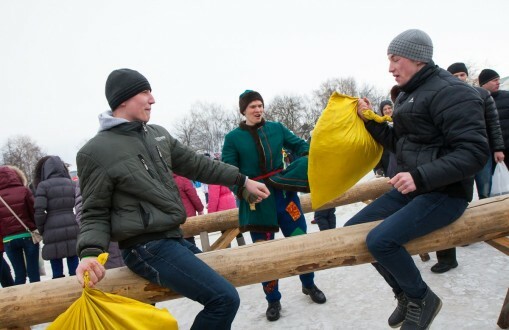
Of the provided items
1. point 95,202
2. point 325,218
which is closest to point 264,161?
point 95,202

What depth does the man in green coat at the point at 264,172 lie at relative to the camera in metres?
3.32

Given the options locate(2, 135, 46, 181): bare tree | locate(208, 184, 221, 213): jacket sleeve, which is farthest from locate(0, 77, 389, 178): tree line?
locate(208, 184, 221, 213): jacket sleeve

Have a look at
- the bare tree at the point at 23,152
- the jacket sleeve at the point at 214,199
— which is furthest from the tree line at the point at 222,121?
the jacket sleeve at the point at 214,199

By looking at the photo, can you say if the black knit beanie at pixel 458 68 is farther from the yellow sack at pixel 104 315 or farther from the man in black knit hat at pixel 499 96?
the yellow sack at pixel 104 315

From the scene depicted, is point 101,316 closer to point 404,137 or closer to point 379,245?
point 379,245

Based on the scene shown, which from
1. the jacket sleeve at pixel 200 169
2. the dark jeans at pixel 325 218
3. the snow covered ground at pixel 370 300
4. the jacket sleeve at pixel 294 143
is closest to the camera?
the jacket sleeve at pixel 200 169

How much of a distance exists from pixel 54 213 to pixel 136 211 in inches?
125

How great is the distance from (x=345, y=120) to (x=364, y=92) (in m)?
58.5

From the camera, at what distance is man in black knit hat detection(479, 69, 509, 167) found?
177 inches

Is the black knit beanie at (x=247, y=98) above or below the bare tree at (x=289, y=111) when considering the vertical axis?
above

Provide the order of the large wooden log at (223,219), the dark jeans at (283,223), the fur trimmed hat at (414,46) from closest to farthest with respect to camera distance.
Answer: the fur trimmed hat at (414,46) < the dark jeans at (283,223) < the large wooden log at (223,219)

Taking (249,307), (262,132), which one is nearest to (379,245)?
(262,132)

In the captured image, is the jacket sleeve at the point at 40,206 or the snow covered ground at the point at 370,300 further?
the jacket sleeve at the point at 40,206

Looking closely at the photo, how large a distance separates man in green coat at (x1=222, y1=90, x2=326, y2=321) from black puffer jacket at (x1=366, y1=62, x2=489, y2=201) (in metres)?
1.18
